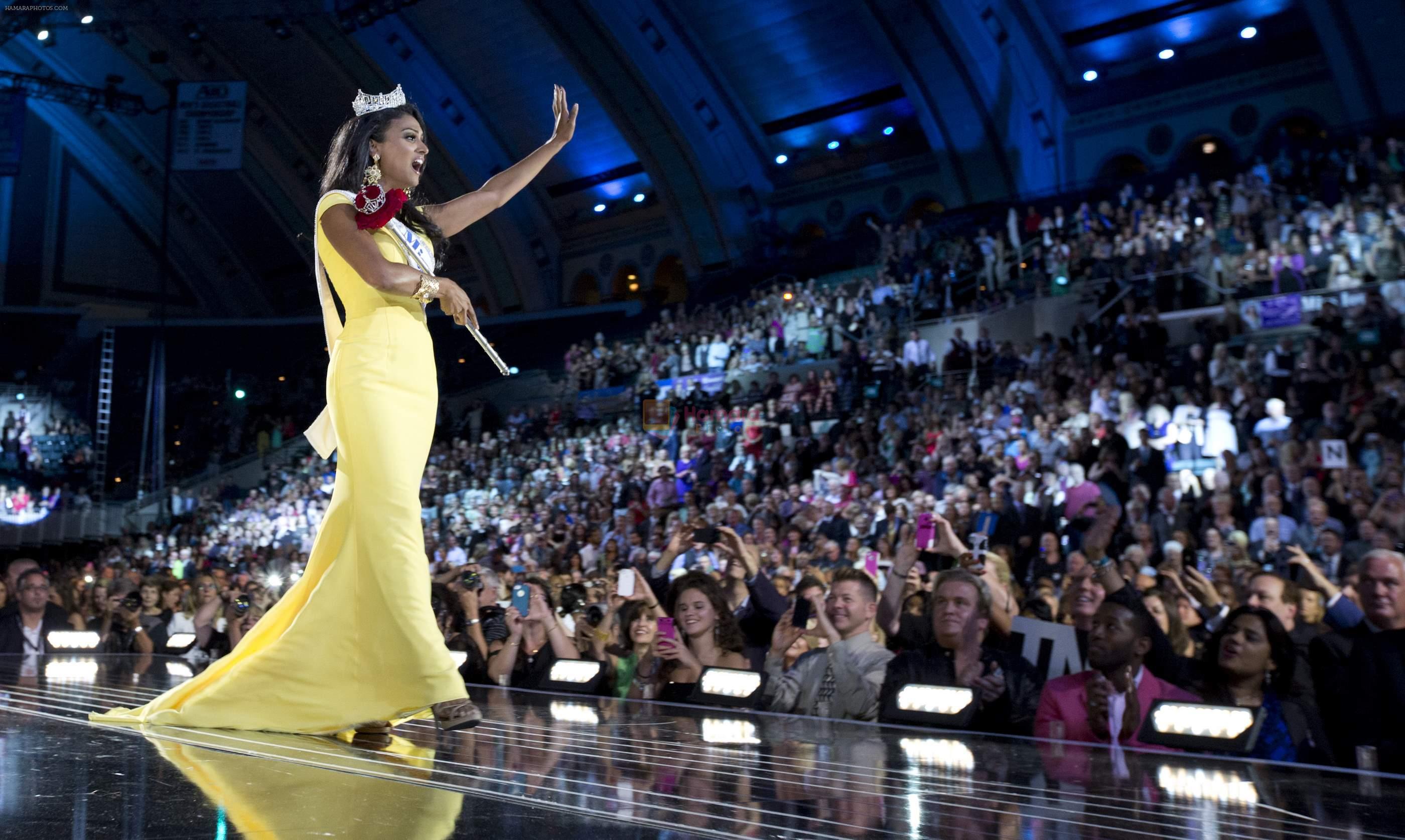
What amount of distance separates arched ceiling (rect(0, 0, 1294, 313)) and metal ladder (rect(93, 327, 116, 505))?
5512 mm

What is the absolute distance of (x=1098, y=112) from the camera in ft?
67.3

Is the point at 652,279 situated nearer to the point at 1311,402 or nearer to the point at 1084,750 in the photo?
the point at 1311,402

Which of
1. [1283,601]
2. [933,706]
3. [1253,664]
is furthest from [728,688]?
[1283,601]

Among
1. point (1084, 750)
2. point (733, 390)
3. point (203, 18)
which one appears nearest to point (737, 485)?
point (733, 390)

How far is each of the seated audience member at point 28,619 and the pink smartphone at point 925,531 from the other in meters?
4.65

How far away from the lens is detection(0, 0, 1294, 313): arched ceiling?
20391 millimetres

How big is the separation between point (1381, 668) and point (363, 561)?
287cm

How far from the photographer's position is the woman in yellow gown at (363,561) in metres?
2.83

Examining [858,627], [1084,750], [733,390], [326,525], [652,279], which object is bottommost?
[1084,750]

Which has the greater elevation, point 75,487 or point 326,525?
point 75,487

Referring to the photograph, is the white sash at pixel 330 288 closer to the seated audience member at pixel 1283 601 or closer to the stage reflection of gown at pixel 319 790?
the stage reflection of gown at pixel 319 790

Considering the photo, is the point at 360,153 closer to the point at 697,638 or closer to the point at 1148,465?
the point at 697,638

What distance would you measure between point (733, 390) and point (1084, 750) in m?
13.6

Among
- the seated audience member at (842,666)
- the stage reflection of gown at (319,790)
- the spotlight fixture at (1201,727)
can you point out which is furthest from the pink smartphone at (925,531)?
the stage reflection of gown at (319,790)
